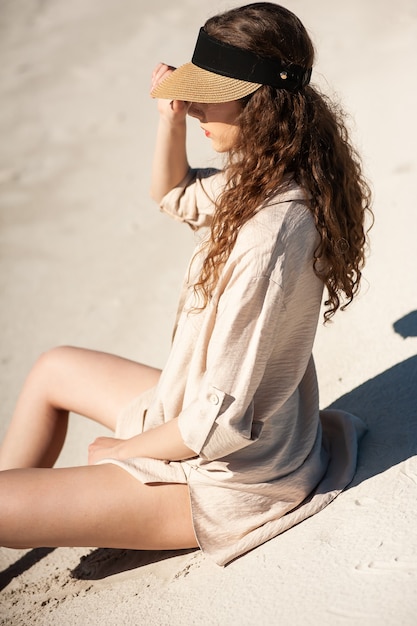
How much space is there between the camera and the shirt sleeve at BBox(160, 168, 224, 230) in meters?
2.32

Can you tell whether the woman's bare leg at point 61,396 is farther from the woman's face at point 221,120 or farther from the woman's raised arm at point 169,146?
the woman's face at point 221,120

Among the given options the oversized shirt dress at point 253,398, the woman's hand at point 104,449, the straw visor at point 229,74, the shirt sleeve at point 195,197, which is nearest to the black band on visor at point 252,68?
the straw visor at point 229,74

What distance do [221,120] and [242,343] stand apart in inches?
21.5

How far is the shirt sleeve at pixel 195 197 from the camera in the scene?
7.62 feet

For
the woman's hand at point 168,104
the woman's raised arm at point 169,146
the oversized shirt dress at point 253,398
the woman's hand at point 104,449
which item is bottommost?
the woman's hand at point 104,449

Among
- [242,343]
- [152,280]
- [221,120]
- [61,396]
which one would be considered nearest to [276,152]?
[221,120]

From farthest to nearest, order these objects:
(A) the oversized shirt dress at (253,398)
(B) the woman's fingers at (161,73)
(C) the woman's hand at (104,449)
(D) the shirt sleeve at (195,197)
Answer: (D) the shirt sleeve at (195,197) → (B) the woman's fingers at (161,73) → (C) the woman's hand at (104,449) → (A) the oversized shirt dress at (253,398)

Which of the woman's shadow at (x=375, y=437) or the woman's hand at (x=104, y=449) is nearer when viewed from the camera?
the woman's hand at (x=104, y=449)

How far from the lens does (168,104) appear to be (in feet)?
7.30

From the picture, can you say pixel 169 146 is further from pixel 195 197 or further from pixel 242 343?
pixel 242 343

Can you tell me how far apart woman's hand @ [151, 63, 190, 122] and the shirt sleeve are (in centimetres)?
19

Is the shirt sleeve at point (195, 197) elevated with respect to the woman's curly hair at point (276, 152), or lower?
lower

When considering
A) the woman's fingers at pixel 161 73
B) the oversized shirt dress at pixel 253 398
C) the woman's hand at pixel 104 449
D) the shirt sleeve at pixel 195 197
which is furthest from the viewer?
the shirt sleeve at pixel 195 197

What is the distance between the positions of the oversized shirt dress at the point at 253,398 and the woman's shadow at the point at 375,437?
→ 7 cm
